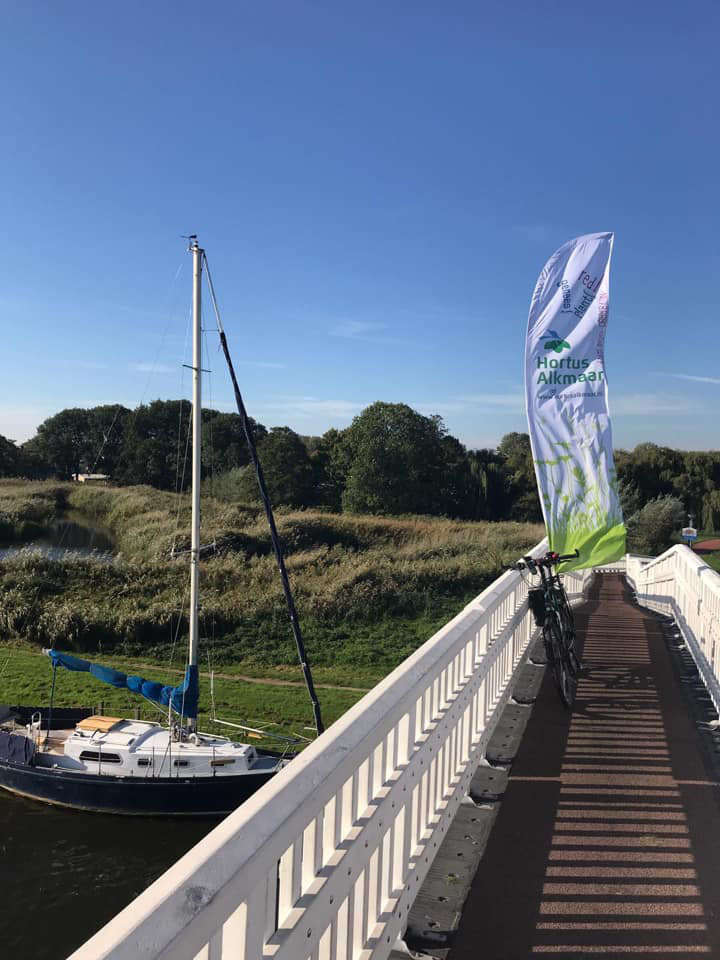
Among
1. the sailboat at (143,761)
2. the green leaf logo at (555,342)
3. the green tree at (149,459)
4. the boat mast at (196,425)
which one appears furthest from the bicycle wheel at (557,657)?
the green tree at (149,459)

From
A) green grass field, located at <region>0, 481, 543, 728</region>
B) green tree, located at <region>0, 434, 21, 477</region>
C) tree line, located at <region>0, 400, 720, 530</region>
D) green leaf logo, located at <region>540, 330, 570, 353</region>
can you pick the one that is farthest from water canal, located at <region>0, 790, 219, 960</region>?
green tree, located at <region>0, 434, 21, 477</region>

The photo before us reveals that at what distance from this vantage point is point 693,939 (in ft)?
9.18

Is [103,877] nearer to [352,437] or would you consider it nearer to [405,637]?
[405,637]

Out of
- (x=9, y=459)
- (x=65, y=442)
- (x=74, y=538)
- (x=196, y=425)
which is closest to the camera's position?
(x=196, y=425)

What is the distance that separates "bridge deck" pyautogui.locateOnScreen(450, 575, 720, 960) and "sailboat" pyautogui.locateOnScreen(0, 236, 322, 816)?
26.9 ft

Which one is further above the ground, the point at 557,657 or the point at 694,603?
the point at 694,603

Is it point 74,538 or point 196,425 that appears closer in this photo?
point 196,425

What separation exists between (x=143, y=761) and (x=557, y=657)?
9.62 meters

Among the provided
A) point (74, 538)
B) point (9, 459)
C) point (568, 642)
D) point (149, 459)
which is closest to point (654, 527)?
point (568, 642)

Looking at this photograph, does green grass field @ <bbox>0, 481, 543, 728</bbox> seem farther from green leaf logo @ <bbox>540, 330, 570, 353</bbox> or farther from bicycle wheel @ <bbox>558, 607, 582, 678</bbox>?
green leaf logo @ <bbox>540, 330, 570, 353</bbox>

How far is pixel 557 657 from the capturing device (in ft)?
18.3

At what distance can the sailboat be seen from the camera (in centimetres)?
1260

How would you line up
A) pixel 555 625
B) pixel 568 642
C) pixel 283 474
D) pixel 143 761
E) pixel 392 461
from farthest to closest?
pixel 283 474, pixel 392 461, pixel 143 761, pixel 568 642, pixel 555 625

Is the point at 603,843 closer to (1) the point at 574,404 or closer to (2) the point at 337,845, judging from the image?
(2) the point at 337,845
